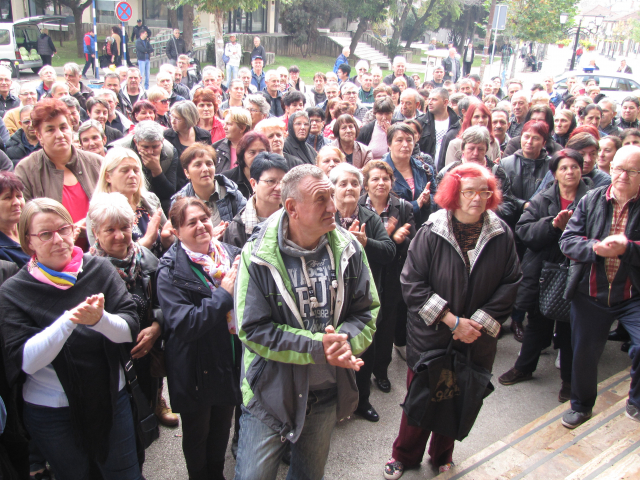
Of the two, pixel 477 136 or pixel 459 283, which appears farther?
pixel 477 136

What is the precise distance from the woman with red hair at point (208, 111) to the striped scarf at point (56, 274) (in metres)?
4.33

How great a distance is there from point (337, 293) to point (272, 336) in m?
0.40

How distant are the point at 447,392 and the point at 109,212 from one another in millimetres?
2363

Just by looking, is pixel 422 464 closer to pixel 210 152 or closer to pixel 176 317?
pixel 176 317

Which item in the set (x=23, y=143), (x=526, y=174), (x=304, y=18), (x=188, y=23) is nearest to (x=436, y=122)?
(x=526, y=174)

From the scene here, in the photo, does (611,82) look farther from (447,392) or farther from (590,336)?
(447,392)

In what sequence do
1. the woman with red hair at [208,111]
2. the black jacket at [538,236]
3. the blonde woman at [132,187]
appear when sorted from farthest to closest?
1. the woman with red hair at [208,111]
2. the black jacket at [538,236]
3. the blonde woman at [132,187]

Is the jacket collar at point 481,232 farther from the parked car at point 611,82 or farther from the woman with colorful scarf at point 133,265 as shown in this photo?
the parked car at point 611,82

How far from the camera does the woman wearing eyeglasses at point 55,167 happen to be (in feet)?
13.1

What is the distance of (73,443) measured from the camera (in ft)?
8.86

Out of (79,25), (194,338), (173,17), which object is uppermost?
(173,17)

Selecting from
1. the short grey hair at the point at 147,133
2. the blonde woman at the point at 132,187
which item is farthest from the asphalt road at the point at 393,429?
the short grey hair at the point at 147,133

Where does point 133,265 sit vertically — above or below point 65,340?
above

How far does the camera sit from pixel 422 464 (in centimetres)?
358
